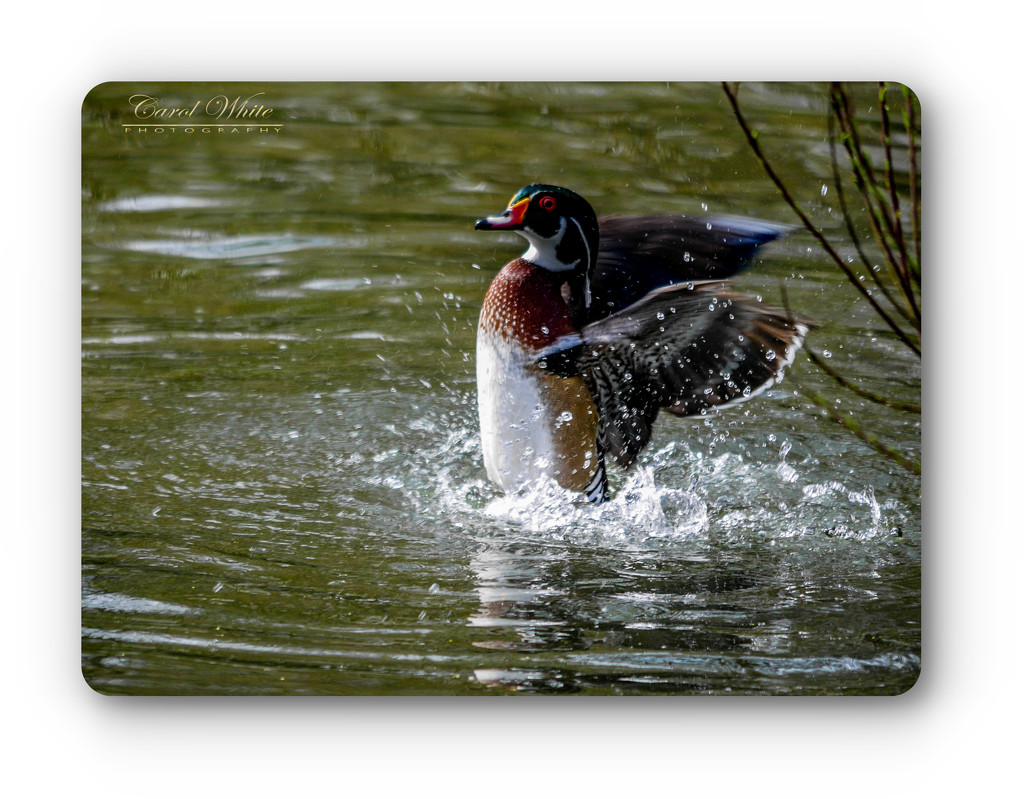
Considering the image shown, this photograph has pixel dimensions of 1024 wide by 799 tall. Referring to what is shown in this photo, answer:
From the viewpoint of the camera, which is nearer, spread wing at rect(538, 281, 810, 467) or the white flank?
spread wing at rect(538, 281, 810, 467)

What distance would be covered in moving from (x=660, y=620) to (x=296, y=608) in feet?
2.26

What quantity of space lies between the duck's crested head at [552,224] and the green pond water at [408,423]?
0.04 metres

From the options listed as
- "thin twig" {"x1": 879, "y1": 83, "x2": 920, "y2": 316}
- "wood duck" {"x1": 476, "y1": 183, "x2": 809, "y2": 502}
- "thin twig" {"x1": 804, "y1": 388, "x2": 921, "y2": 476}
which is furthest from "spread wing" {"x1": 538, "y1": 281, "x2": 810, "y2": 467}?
"thin twig" {"x1": 879, "y1": 83, "x2": 920, "y2": 316}

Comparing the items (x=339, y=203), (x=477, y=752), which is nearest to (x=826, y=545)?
(x=477, y=752)

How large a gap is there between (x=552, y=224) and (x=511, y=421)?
15.6 inches

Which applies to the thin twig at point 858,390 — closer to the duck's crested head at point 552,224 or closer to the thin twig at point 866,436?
the thin twig at point 866,436

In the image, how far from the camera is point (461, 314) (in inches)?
91.3

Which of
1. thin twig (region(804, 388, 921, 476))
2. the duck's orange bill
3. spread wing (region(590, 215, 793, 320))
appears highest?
the duck's orange bill

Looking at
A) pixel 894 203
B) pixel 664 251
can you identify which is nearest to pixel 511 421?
pixel 664 251

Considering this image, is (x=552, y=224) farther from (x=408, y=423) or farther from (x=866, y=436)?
(x=866, y=436)

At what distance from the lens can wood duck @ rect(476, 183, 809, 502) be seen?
2.23m

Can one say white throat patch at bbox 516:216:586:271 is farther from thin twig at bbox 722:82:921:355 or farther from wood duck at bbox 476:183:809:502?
thin twig at bbox 722:82:921:355

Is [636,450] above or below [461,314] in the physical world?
below
